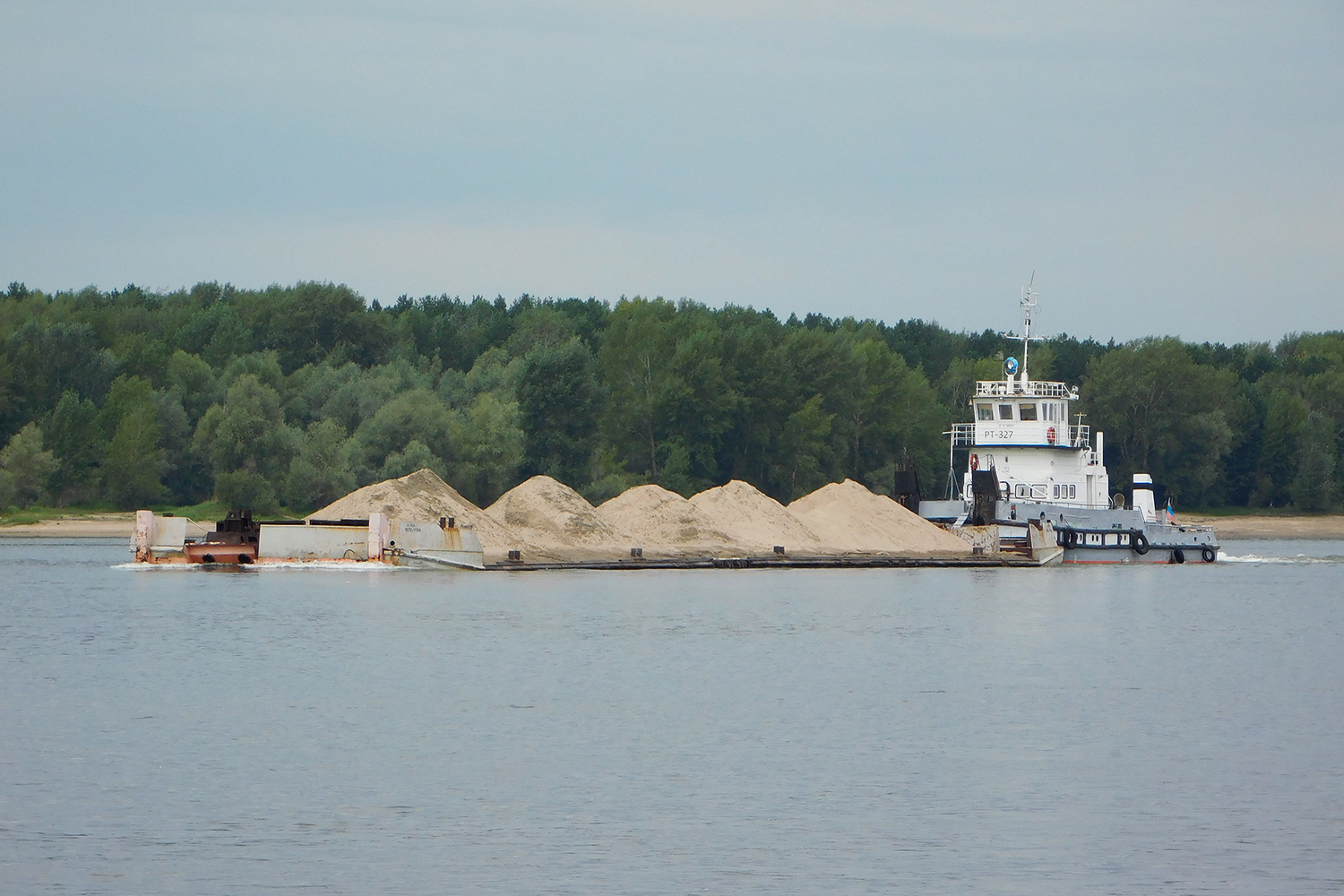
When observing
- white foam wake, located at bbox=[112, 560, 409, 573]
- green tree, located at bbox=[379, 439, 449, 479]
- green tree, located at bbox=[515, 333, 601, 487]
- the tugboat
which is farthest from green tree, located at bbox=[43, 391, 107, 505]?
the tugboat

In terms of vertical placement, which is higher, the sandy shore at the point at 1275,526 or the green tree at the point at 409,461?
the green tree at the point at 409,461

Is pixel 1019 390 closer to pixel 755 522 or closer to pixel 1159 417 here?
pixel 755 522

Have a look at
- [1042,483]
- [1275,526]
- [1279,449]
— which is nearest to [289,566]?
[1042,483]

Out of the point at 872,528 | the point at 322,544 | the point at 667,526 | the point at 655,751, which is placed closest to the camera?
the point at 655,751

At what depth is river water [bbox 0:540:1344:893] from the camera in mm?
16297

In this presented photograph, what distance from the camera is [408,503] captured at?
58.1 metres

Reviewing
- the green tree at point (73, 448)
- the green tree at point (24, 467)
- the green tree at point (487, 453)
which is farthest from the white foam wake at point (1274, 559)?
the green tree at point (24, 467)

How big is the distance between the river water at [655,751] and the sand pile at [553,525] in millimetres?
17924

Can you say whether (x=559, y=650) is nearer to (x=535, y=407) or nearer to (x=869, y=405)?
(x=535, y=407)

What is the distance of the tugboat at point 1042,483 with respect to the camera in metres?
66.2

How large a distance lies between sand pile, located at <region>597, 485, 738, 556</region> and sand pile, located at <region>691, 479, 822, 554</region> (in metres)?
0.65

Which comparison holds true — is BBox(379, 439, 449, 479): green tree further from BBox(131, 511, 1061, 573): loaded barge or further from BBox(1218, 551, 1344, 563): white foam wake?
BBox(1218, 551, 1344, 563): white foam wake

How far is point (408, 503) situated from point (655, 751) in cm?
3660

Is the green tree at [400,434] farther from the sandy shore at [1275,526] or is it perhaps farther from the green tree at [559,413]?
the sandy shore at [1275,526]
